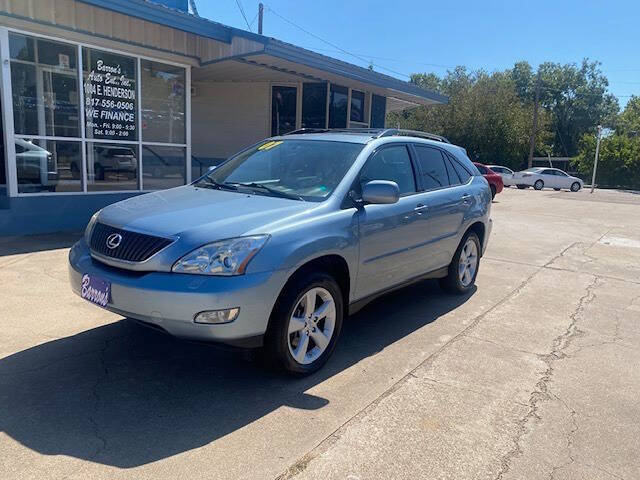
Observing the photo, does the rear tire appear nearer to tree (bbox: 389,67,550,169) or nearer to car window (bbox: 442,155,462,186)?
car window (bbox: 442,155,462,186)

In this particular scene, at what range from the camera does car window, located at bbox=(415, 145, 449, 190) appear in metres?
5.22

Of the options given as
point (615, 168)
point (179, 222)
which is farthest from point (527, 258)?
point (615, 168)

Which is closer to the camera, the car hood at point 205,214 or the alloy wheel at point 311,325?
the car hood at point 205,214

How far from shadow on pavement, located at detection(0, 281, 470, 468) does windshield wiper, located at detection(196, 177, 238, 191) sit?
137 cm

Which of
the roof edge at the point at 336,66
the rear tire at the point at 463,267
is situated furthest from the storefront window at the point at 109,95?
the rear tire at the point at 463,267

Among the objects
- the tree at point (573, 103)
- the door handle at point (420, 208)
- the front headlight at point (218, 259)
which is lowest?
the front headlight at point (218, 259)

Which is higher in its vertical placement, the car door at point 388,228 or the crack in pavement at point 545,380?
the car door at point 388,228

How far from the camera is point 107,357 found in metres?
3.99

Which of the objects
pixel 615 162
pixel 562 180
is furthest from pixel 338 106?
pixel 615 162

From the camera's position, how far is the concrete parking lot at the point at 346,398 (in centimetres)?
280

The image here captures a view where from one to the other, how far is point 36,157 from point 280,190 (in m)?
6.12

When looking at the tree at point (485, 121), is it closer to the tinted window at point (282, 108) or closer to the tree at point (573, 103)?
the tree at point (573, 103)

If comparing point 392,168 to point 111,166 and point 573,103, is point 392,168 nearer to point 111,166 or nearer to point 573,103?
point 111,166

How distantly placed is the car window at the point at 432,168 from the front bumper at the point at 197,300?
2.44 m
